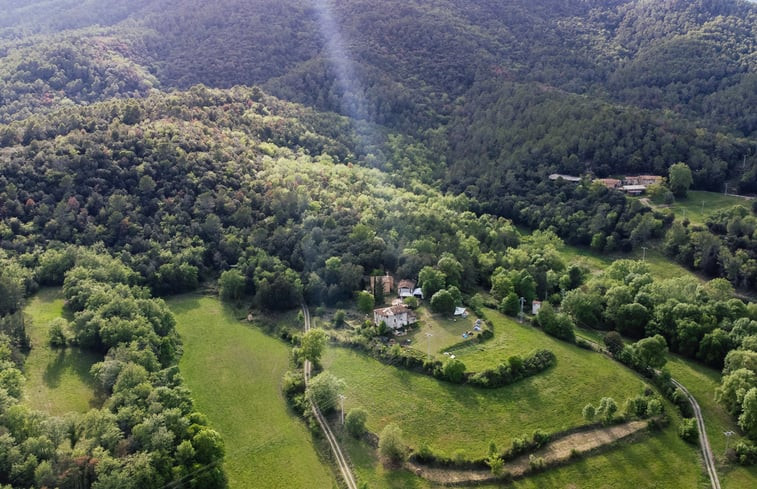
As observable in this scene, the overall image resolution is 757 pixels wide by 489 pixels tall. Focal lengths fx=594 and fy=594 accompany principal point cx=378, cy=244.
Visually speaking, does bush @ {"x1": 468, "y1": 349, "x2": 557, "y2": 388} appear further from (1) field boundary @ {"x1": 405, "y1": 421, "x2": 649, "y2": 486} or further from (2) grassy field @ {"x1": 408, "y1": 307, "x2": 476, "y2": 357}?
(1) field boundary @ {"x1": 405, "y1": 421, "x2": 649, "y2": 486}

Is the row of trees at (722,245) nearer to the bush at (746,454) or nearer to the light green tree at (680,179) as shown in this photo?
the light green tree at (680,179)

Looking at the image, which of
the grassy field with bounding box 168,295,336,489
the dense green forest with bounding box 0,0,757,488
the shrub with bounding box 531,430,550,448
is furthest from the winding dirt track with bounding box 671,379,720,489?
the grassy field with bounding box 168,295,336,489

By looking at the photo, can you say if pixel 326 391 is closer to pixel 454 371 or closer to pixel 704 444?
pixel 454 371

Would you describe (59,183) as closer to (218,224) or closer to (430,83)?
(218,224)

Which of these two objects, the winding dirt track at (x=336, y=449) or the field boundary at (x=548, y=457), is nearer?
the field boundary at (x=548, y=457)

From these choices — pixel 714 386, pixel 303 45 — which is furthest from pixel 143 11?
pixel 714 386

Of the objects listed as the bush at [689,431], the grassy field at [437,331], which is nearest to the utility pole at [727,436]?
the bush at [689,431]
